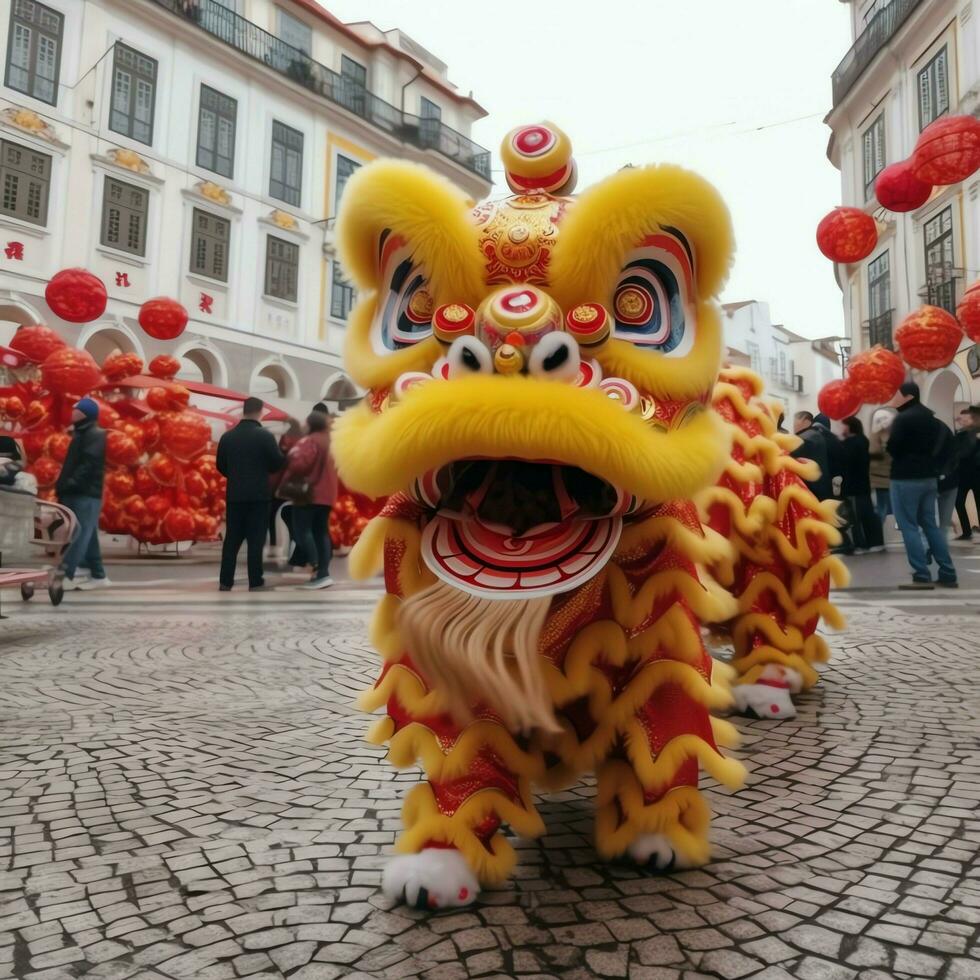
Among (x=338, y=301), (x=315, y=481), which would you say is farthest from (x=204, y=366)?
(x=315, y=481)

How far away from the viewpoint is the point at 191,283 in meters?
17.8

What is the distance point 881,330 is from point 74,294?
17391 mm

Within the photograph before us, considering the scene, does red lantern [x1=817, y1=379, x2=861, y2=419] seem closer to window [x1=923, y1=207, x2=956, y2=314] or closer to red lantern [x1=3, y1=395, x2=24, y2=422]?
window [x1=923, y1=207, x2=956, y2=314]

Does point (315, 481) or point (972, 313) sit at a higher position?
point (972, 313)

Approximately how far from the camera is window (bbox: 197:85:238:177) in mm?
18562

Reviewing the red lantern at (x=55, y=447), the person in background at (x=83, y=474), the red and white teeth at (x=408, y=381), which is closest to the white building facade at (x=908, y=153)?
the person in background at (x=83, y=474)

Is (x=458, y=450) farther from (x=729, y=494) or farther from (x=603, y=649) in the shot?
(x=729, y=494)

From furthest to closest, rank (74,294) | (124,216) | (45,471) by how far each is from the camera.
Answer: (124,216) < (74,294) < (45,471)

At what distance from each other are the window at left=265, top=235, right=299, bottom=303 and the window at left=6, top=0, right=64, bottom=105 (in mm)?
5283

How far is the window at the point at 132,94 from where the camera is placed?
55.3 feet

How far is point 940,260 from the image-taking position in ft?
57.0

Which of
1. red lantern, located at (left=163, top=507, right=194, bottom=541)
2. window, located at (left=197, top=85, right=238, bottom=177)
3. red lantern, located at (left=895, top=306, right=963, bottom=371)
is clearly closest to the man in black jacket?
red lantern, located at (left=163, top=507, right=194, bottom=541)

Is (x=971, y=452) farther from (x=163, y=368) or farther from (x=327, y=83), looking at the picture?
(x=327, y=83)

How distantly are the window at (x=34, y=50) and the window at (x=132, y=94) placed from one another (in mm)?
1124
